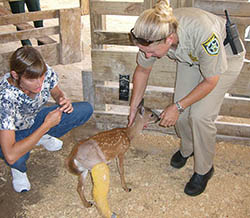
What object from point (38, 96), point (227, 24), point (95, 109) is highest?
point (227, 24)

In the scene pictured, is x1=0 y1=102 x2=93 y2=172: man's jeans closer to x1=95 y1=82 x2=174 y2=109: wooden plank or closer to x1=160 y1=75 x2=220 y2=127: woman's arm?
x1=95 y1=82 x2=174 y2=109: wooden plank

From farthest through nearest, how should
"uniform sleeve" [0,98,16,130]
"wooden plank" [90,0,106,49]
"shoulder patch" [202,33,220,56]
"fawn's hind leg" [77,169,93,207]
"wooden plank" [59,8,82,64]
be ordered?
"wooden plank" [59,8,82,64]
"wooden plank" [90,0,106,49]
"fawn's hind leg" [77,169,93,207]
"uniform sleeve" [0,98,16,130]
"shoulder patch" [202,33,220,56]

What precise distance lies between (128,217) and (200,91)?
1.33 meters

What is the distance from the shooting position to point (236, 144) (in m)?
3.83

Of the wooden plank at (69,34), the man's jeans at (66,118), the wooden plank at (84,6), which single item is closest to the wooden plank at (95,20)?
the man's jeans at (66,118)

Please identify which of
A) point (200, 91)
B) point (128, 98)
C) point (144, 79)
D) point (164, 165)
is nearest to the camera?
point (200, 91)

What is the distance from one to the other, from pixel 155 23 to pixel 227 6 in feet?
4.27

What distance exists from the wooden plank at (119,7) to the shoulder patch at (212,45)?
113 cm

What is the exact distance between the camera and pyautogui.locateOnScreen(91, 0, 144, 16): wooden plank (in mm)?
3209

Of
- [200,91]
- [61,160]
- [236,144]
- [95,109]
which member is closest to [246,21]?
[200,91]

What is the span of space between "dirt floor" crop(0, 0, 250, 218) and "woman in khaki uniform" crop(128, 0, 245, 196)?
204 mm

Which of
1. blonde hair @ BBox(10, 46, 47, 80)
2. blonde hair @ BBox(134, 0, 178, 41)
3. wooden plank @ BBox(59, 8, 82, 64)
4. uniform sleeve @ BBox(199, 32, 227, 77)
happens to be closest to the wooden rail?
wooden plank @ BBox(59, 8, 82, 64)

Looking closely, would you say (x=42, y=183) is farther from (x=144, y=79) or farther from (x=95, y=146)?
(x=144, y=79)

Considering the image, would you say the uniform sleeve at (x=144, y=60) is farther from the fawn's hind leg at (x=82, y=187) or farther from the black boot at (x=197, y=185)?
the black boot at (x=197, y=185)
